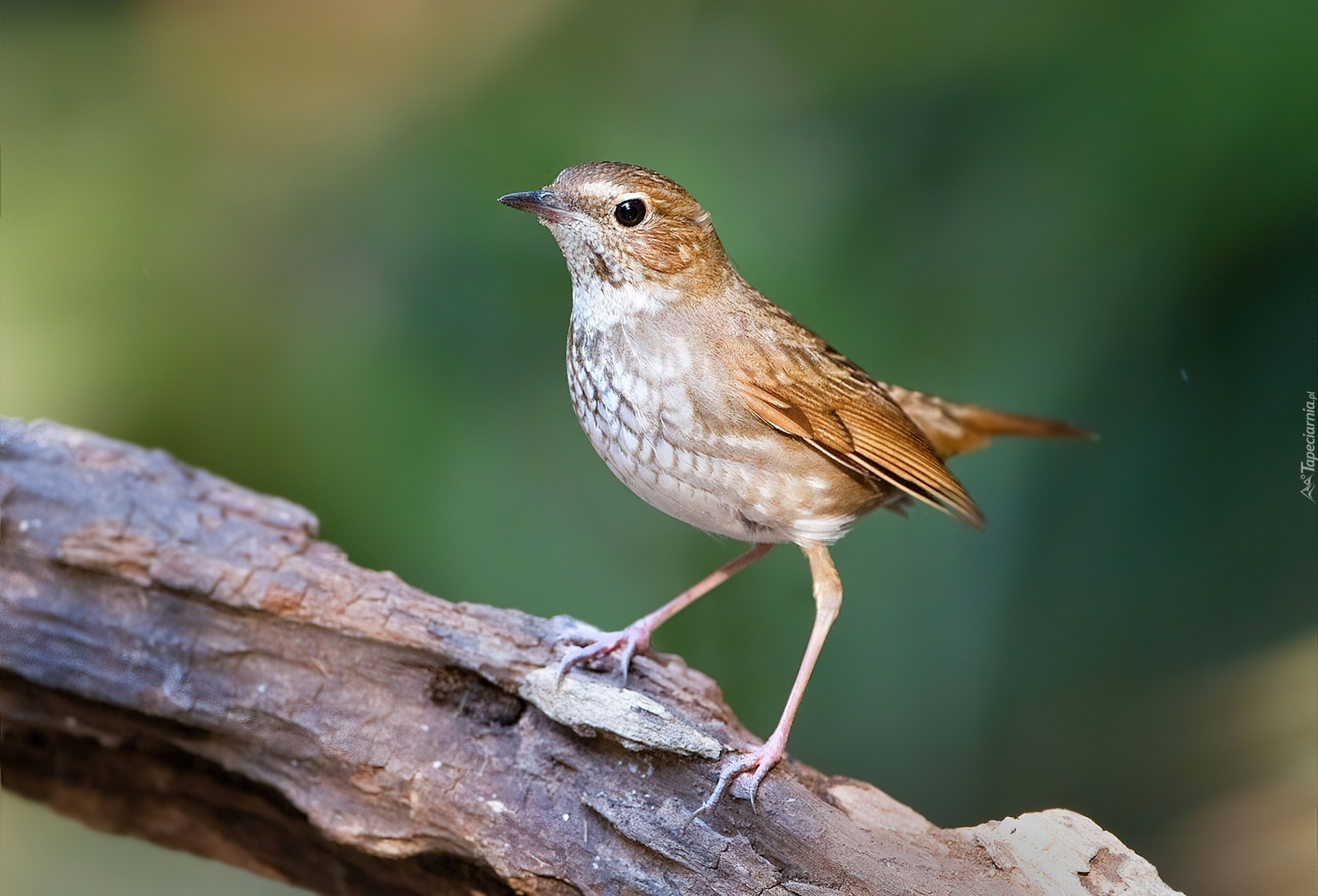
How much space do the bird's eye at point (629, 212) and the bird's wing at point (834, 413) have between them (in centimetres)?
42

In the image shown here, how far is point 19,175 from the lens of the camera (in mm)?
3184

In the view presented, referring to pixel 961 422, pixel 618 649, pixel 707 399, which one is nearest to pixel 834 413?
pixel 707 399

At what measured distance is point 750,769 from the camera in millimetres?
2621

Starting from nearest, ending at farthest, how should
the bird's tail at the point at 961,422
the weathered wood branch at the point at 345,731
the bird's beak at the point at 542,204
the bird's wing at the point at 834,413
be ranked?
1. the weathered wood branch at the point at 345,731
2. the bird's beak at the point at 542,204
3. the bird's wing at the point at 834,413
4. the bird's tail at the point at 961,422

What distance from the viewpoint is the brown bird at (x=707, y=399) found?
2.70 metres

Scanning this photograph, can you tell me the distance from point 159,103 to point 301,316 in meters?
0.94

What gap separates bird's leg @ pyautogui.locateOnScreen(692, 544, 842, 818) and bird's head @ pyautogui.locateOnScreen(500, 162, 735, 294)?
0.89 metres

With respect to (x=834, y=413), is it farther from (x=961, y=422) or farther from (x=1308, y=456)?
(x=1308, y=456)

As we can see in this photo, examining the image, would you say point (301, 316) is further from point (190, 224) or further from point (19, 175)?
point (19, 175)

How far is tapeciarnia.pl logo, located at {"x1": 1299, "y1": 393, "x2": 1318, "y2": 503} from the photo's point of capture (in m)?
2.69

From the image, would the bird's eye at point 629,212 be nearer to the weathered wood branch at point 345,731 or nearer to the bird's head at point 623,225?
the bird's head at point 623,225

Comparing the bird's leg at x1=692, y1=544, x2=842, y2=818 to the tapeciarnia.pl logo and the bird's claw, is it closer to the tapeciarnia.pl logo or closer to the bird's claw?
the bird's claw

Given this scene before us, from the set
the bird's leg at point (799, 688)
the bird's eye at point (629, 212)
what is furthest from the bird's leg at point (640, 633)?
the bird's eye at point (629, 212)

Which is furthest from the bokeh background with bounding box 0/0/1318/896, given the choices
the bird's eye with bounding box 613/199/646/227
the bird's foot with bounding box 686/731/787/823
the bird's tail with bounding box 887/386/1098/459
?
the bird's foot with bounding box 686/731/787/823
